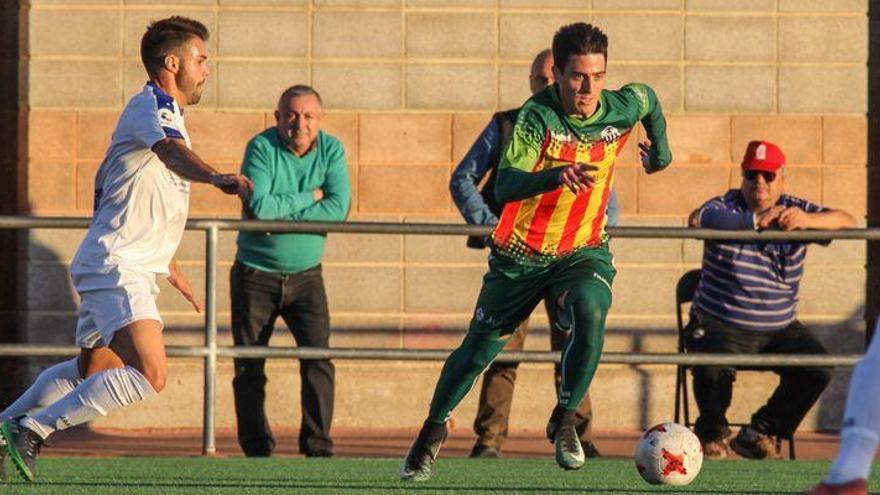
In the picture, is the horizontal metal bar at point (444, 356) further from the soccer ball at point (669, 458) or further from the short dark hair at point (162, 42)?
the short dark hair at point (162, 42)

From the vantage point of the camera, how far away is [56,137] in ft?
42.1

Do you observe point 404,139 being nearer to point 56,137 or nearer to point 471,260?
point 471,260

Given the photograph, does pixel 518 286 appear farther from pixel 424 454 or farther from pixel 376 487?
pixel 376 487

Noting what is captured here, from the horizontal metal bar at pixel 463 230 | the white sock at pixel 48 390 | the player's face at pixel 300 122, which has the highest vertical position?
the player's face at pixel 300 122

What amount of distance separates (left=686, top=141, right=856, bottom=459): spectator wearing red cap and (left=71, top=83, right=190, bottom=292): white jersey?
12.7ft

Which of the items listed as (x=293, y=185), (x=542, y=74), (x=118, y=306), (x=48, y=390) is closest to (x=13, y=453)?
(x=48, y=390)

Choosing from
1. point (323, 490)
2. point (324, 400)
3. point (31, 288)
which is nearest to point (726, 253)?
point (324, 400)

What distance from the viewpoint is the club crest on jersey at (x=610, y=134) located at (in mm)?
8195

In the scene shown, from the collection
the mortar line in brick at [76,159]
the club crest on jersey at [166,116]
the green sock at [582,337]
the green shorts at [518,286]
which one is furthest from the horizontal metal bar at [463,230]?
the club crest on jersey at [166,116]

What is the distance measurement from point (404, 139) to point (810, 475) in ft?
14.8

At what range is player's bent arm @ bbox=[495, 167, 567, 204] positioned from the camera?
7508 millimetres

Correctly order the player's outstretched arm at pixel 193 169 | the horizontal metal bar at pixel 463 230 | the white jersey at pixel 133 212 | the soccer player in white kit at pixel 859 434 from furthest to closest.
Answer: the horizontal metal bar at pixel 463 230, the white jersey at pixel 133 212, the player's outstretched arm at pixel 193 169, the soccer player in white kit at pixel 859 434

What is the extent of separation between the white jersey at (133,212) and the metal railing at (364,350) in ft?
8.00

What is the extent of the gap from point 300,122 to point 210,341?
4.56ft
